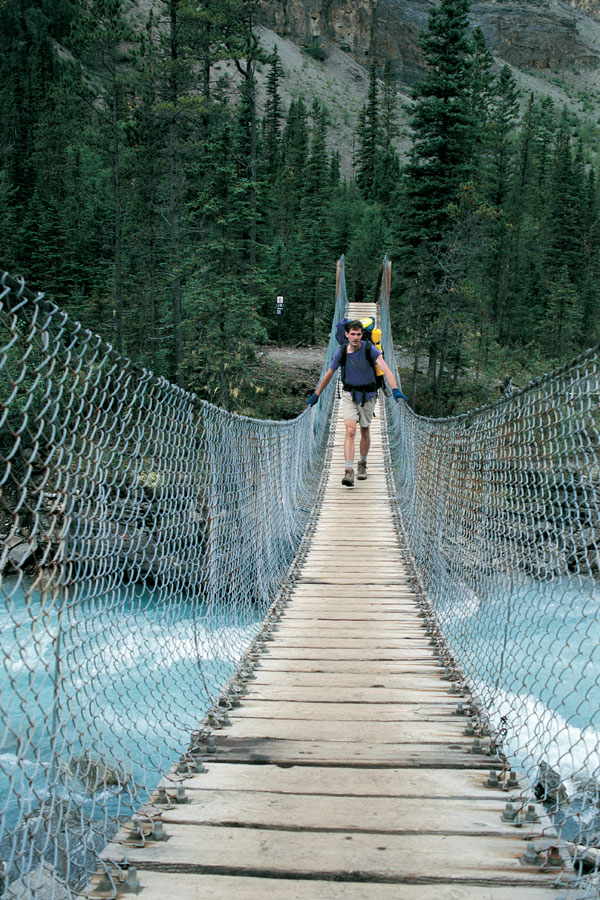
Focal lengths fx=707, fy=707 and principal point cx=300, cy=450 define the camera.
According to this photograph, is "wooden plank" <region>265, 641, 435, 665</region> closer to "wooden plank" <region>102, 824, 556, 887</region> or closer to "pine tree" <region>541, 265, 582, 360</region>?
"wooden plank" <region>102, 824, 556, 887</region>

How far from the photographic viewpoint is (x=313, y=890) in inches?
52.4

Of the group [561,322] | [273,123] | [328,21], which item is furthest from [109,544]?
[328,21]

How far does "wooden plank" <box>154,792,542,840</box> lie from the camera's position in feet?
5.04

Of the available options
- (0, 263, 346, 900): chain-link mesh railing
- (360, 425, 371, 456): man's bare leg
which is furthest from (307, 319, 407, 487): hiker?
(0, 263, 346, 900): chain-link mesh railing

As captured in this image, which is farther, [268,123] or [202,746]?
[268,123]

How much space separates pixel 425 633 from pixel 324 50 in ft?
232

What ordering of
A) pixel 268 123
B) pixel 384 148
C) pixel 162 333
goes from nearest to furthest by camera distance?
1. pixel 162 333
2. pixel 268 123
3. pixel 384 148

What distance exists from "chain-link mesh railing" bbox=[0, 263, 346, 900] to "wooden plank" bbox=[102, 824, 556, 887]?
180 mm

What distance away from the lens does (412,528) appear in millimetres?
4715

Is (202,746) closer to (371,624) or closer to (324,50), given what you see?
(371,624)

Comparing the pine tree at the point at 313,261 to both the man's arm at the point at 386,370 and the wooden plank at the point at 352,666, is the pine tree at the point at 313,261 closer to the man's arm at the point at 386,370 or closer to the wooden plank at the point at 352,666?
the man's arm at the point at 386,370

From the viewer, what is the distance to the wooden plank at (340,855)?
137cm

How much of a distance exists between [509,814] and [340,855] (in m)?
0.41

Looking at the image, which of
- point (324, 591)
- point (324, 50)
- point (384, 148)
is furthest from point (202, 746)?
point (324, 50)
